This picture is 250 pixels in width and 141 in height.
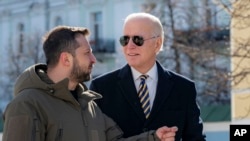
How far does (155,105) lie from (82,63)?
0.71 meters

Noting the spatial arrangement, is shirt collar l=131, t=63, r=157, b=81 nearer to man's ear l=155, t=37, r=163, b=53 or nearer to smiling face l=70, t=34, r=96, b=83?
man's ear l=155, t=37, r=163, b=53

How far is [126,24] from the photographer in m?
A: 4.58

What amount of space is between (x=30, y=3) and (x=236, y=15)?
2914 centimetres

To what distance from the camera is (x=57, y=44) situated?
13.2ft

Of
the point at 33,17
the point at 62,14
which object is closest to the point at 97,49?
the point at 62,14

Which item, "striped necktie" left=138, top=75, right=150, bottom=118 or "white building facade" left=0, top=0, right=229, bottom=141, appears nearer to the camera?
"striped necktie" left=138, top=75, right=150, bottom=118

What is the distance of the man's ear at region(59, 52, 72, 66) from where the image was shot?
13.1ft

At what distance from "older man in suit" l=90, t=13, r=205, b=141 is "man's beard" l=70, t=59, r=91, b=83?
1.70 feet

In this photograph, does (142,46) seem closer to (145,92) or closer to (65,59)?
(145,92)

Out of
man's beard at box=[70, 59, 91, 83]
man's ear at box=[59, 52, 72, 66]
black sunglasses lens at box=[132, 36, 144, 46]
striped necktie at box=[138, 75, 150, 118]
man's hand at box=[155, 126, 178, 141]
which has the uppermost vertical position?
black sunglasses lens at box=[132, 36, 144, 46]

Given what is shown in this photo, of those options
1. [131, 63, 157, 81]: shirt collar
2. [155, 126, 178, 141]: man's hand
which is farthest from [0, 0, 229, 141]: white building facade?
[155, 126, 178, 141]: man's hand

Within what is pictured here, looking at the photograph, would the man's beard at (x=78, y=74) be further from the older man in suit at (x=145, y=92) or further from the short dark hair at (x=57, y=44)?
the older man in suit at (x=145, y=92)

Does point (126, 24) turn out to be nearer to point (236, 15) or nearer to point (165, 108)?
point (165, 108)

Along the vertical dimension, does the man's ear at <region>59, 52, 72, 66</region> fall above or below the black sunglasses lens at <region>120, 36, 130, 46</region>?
below
